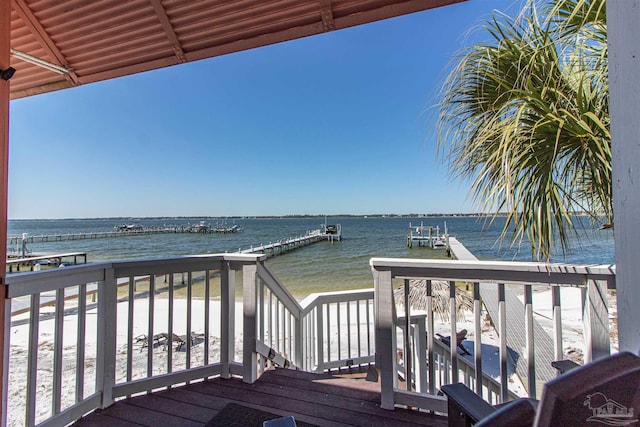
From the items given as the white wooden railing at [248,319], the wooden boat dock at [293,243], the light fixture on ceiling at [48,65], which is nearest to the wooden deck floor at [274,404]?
the white wooden railing at [248,319]

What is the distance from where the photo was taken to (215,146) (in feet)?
60.9

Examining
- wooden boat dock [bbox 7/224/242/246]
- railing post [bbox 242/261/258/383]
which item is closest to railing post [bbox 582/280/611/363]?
railing post [bbox 242/261/258/383]

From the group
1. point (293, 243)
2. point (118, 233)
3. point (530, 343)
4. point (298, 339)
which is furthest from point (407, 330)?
point (118, 233)

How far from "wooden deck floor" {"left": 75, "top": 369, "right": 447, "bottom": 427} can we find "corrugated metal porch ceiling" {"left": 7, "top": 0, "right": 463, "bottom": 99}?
239 centimetres

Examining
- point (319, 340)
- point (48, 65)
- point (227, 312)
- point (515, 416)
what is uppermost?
point (48, 65)

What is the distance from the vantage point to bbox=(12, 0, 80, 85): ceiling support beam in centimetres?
186

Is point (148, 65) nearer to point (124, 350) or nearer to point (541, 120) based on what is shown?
point (541, 120)

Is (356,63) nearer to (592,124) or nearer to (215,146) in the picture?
(592,124)

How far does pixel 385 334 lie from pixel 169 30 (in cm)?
251

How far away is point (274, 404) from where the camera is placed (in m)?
1.93

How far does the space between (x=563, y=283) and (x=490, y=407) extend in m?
0.91

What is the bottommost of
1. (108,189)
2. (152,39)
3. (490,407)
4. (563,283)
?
(490,407)

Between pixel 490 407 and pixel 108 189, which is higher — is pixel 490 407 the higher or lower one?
the lower one

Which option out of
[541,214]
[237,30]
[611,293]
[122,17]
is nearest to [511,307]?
[611,293]
